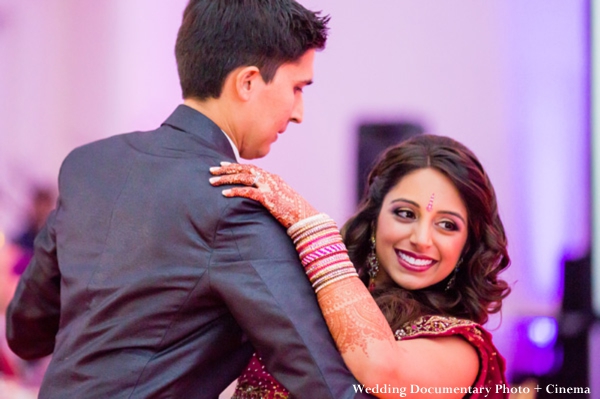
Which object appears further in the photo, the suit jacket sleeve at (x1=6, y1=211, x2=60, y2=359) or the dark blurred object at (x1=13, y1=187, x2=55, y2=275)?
the dark blurred object at (x1=13, y1=187, x2=55, y2=275)

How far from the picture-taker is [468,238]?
2.26 m

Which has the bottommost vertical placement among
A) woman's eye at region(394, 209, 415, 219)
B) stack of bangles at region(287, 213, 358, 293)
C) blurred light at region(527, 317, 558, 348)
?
blurred light at region(527, 317, 558, 348)

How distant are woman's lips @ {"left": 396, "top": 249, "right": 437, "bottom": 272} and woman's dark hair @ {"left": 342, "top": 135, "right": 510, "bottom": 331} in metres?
0.08

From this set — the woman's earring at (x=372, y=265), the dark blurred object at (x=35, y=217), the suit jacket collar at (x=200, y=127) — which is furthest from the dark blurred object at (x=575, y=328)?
the dark blurred object at (x=35, y=217)

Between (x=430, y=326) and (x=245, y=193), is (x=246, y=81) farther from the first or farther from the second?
(x=430, y=326)

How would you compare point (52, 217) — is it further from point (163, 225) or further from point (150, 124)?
point (150, 124)

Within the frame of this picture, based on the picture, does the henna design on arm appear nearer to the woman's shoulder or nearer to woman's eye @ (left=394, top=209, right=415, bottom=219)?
the woman's shoulder

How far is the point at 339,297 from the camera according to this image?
1.58 meters

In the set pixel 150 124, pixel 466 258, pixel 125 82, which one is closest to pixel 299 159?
pixel 150 124

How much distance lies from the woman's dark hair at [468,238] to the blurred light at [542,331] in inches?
88.4

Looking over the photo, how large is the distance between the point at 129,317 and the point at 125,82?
4872 mm

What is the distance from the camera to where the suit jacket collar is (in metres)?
1.67

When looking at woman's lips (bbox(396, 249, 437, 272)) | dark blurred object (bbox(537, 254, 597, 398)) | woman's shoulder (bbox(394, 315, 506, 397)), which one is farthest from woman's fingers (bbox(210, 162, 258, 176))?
dark blurred object (bbox(537, 254, 597, 398))

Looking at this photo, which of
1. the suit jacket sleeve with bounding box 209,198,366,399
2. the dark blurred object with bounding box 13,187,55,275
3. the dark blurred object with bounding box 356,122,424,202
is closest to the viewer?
the suit jacket sleeve with bounding box 209,198,366,399
